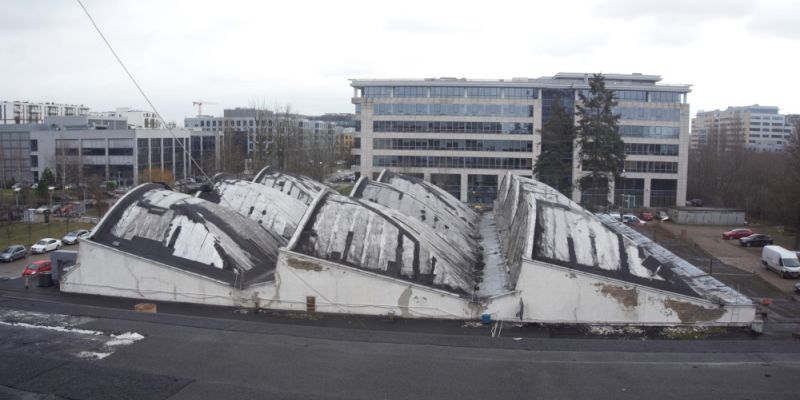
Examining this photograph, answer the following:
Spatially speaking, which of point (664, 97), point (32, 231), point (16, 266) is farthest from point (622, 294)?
point (664, 97)

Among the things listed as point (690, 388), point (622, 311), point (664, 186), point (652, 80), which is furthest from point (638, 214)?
point (690, 388)

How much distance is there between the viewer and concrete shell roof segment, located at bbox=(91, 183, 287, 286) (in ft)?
67.3

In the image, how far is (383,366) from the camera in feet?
45.6

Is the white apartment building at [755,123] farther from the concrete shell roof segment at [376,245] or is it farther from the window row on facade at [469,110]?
the concrete shell roof segment at [376,245]

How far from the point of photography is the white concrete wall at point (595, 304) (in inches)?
691

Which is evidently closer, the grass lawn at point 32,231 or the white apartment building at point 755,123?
the grass lawn at point 32,231

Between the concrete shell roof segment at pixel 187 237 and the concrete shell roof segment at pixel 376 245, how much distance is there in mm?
2442

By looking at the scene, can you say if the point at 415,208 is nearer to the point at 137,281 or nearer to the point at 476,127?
the point at 137,281

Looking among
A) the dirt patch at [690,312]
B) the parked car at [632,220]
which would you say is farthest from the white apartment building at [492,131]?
the dirt patch at [690,312]

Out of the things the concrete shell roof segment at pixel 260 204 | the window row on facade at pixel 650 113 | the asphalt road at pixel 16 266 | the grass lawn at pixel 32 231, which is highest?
the window row on facade at pixel 650 113

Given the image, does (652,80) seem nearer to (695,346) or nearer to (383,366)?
(695,346)

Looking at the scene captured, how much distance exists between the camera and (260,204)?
92.8ft

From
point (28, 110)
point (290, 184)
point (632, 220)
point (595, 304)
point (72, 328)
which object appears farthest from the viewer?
point (28, 110)

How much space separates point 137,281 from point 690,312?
18.0 metres
